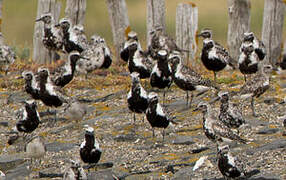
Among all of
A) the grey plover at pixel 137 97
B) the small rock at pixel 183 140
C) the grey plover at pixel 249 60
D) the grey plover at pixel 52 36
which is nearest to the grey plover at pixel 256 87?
the small rock at pixel 183 140

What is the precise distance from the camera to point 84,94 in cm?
1675

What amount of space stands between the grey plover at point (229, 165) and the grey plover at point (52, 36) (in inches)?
358

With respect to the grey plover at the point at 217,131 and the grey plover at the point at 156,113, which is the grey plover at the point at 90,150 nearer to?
the grey plover at the point at 156,113

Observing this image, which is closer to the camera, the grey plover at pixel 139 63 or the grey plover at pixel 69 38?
the grey plover at pixel 139 63

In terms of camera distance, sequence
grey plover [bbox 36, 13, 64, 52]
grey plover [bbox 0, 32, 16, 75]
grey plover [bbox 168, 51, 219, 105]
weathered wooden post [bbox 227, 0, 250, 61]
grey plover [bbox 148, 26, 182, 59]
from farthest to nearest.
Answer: grey plover [bbox 0, 32, 16, 75], grey plover [bbox 36, 13, 64, 52], weathered wooden post [bbox 227, 0, 250, 61], grey plover [bbox 148, 26, 182, 59], grey plover [bbox 168, 51, 219, 105]

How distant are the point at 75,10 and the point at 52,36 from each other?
142cm

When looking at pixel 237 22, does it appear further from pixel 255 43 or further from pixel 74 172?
pixel 74 172

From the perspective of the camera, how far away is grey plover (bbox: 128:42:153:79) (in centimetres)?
1572

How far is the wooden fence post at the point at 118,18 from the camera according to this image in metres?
19.3

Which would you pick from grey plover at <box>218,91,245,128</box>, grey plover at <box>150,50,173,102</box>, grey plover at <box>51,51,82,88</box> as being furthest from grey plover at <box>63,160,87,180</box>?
grey plover at <box>51,51,82,88</box>

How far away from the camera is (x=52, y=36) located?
59.9 ft

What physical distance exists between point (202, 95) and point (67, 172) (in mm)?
5976

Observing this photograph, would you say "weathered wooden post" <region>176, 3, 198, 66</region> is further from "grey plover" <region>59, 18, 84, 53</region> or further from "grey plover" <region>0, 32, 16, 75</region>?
"grey plover" <region>0, 32, 16, 75</region>

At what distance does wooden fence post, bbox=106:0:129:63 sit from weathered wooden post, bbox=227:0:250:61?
3.13m
